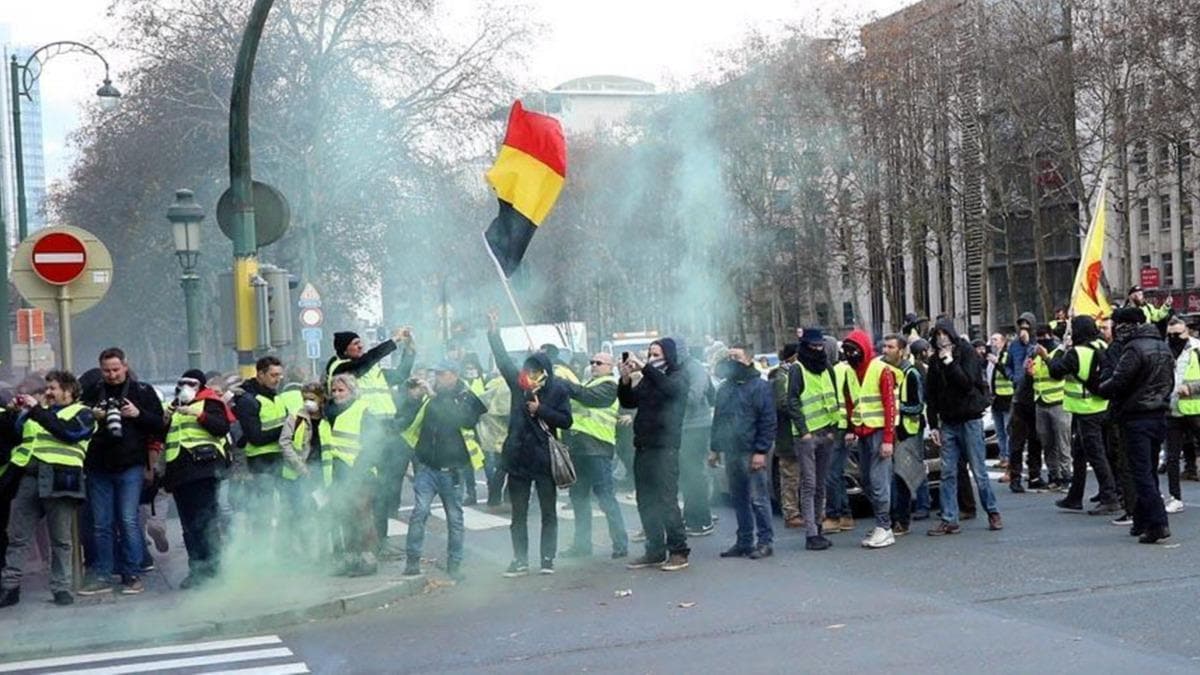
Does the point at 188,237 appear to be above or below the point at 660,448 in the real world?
above

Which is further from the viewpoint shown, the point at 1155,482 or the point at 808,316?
the point at 808,316

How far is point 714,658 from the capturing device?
809cm

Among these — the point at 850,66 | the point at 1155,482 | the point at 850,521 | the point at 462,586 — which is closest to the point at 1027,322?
the point at 850,521

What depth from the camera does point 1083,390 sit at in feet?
44.2

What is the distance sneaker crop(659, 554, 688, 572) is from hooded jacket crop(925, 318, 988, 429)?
2857 mm

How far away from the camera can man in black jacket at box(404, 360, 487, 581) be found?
37.9ft

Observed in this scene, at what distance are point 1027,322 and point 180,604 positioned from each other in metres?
9.93

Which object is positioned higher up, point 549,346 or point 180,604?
point 549,346

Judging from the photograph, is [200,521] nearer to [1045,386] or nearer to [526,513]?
[526,513]

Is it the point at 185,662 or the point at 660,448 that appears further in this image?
the point at 660,448

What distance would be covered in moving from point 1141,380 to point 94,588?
8418 millimetres

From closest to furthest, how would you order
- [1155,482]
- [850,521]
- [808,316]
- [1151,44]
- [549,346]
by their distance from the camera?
1. [1155,482]
2. [850,521]
3. [549,346]
4. [808,316]
5. [1151,44]

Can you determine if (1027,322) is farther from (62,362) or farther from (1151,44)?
(1151,44)

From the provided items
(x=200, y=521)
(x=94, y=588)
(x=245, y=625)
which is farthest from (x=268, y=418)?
(x=245, y=625)
